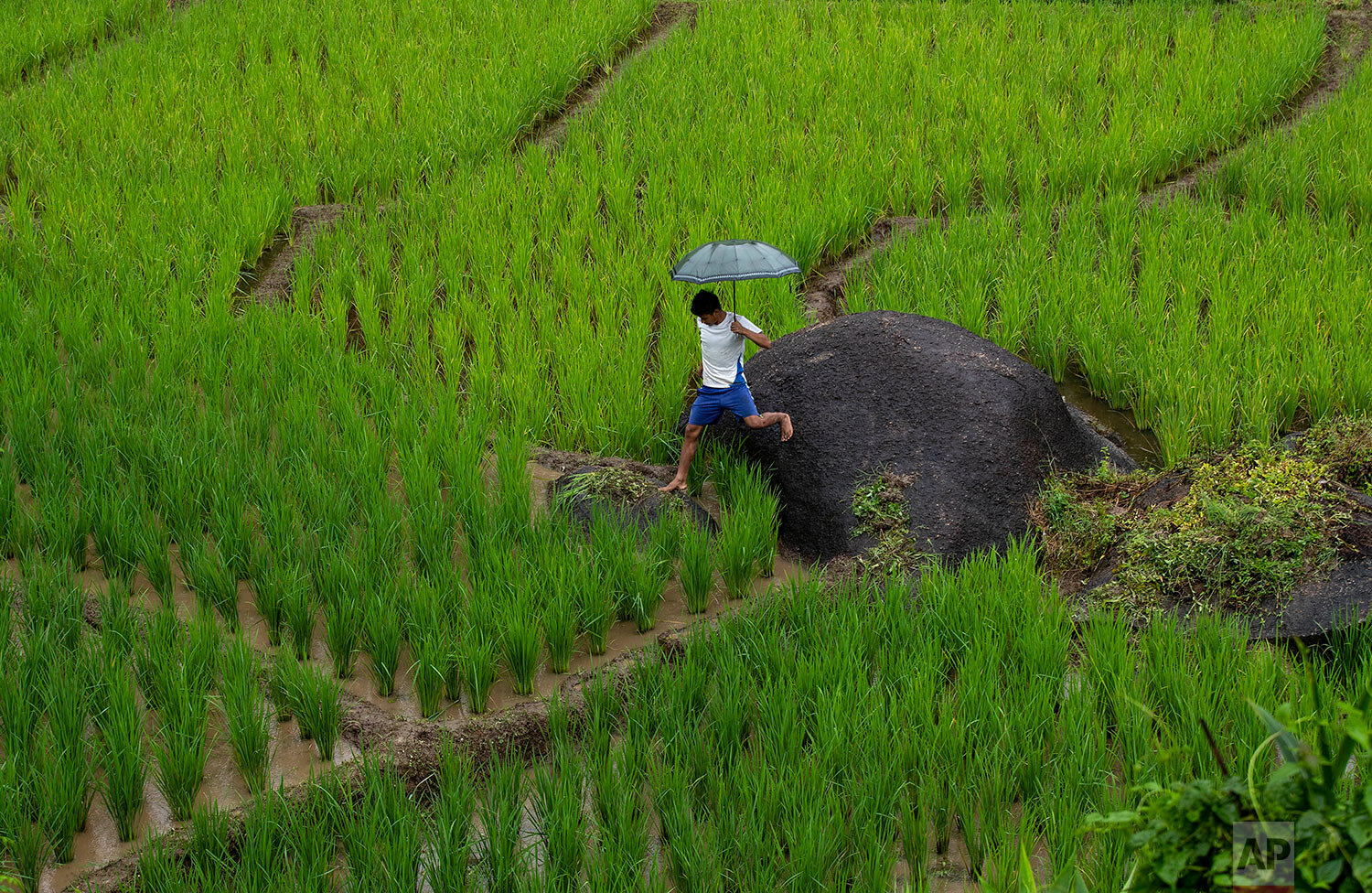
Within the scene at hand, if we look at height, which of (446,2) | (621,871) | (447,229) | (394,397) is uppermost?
(446,2)

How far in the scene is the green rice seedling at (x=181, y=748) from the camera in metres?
2.61

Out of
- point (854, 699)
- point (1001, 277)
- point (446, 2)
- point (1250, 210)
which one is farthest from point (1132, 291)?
point (446, 2)

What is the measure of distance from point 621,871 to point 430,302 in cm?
367

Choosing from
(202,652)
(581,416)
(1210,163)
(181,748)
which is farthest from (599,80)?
(181,748)

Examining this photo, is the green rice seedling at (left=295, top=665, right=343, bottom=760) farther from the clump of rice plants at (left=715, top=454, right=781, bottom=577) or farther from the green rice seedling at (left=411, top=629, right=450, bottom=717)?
the clump of rice plants at (left=715, top=454, right=781, bottom=577)

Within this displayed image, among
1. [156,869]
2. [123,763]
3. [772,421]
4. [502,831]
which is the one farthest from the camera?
[772,421]

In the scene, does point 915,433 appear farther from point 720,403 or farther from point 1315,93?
point 1315,93

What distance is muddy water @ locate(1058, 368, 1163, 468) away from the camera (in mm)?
4346

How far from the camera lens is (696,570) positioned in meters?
3.55

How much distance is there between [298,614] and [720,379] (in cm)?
162

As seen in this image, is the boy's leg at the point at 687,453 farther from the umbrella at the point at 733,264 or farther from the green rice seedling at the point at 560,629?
the green rice seedling at the point at 560,629

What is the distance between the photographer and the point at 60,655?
9.60ft

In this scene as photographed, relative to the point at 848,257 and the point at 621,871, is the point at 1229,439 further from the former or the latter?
the point at 621,871

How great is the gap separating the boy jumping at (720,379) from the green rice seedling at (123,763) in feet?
6.16
